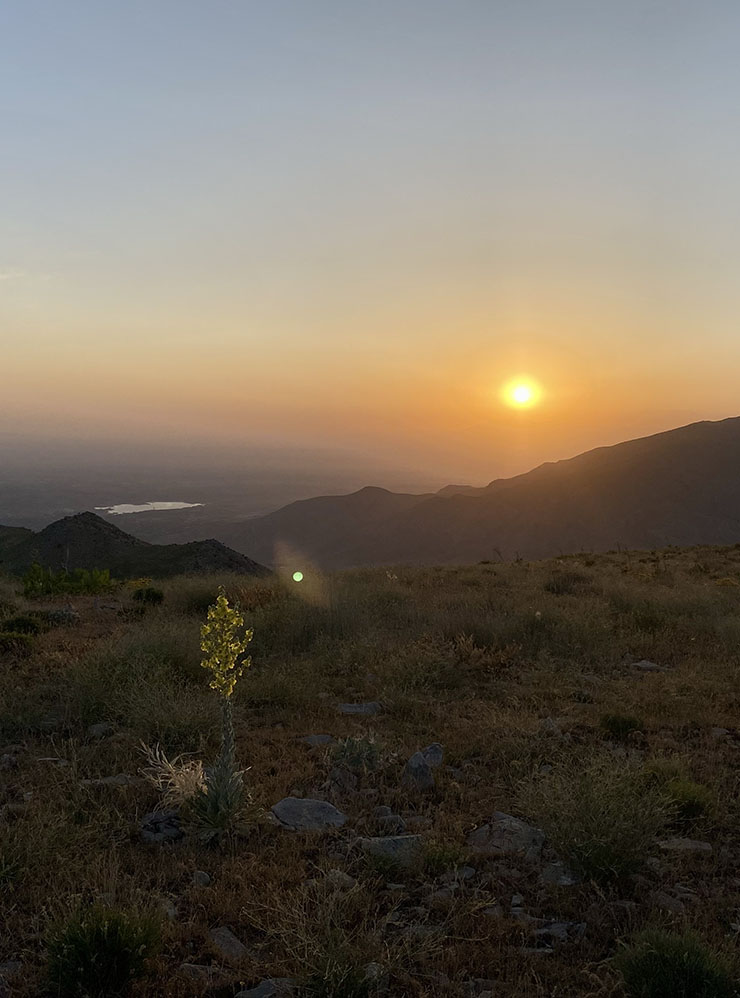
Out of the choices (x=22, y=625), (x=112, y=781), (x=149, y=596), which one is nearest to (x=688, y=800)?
(x=112, y=781)

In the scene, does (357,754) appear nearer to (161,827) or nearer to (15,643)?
(161,827)

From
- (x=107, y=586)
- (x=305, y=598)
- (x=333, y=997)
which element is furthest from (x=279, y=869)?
(x=107, y=586)

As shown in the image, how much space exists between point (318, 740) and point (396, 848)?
2290 millimetres

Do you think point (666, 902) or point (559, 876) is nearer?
point (666, 902)

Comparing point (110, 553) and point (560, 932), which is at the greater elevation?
point (110, 553)

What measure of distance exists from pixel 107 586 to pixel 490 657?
12.9 m

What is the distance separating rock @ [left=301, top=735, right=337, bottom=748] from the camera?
22.1 feet

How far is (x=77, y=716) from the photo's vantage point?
7.26 metres

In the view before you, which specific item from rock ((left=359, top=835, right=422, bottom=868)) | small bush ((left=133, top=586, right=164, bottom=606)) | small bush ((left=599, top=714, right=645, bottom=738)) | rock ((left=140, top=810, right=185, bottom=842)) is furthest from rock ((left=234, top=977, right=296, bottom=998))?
small bush ((left=133, top=586, right=164, bottom=606))

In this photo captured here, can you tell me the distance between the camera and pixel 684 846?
4.86m

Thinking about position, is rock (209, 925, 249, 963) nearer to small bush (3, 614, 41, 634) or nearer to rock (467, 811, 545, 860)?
rock (467, 811, 545, 860)

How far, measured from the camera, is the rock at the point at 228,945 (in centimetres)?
363

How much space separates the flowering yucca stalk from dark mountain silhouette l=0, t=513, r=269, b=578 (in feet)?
77.1

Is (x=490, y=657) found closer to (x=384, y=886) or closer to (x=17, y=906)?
(x=384, y=886)
